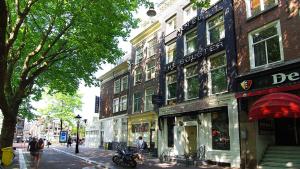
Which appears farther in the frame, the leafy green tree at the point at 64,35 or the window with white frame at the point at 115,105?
the window with white frame at the point at 115,105

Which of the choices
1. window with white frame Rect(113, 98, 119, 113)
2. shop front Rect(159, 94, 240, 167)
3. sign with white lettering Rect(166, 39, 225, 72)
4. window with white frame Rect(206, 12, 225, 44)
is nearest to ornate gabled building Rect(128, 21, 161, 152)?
shop front Rect(159, 94, 240, 167)

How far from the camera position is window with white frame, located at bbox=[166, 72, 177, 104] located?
24859mm

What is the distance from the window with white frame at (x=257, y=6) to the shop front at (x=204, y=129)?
5076 millimetres

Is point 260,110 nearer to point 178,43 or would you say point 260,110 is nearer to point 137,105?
point 178,43

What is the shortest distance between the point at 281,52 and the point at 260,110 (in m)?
3.99

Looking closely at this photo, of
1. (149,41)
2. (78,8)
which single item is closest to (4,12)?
(78,8)

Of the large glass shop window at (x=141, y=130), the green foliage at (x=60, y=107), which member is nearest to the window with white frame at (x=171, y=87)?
the large glass shop window at (x=141, y=130)

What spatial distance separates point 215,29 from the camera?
2089cm

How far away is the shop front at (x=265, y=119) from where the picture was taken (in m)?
14.2

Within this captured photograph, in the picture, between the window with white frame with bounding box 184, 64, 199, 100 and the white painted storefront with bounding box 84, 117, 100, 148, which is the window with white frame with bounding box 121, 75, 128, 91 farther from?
the window with white frame with bounding box 184, 64, 199, 100

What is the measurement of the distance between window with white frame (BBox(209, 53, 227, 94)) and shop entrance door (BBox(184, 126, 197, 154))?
3713 millimetres

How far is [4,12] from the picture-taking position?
7.00 metres

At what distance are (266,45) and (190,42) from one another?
8.10 metres

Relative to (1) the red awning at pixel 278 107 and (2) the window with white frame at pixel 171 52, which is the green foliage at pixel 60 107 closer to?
(2) the window with white frame at pixel 171 52
